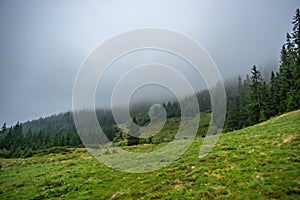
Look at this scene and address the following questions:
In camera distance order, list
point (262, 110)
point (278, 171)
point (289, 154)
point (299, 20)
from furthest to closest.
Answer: point (262, 110) < point (299, 20) < point (289, 154) < point (278, 171)

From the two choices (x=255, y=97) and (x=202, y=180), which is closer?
(x=202, y=180)

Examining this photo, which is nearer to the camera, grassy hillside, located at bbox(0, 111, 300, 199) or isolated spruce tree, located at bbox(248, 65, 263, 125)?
grassy hillside, located at bbox(0, 111, 300, 199)

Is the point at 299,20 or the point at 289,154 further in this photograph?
the point at 299,20

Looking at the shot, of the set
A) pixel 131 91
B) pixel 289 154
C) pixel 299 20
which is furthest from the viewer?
pixel 299 20

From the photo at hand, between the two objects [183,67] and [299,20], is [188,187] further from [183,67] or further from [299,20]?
[299,20]

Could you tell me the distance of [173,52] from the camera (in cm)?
1825

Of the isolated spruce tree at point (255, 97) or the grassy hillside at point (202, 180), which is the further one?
the isolated spruce tree at point (255, 97)

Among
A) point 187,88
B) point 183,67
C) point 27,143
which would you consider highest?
point 183,67

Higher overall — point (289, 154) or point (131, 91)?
point (131, 91)

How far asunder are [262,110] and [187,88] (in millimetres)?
49426

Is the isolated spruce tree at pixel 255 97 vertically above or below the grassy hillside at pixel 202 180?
above

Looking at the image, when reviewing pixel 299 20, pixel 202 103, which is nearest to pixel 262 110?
pixel 299 20

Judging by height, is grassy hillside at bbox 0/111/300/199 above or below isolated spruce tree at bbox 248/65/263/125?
below

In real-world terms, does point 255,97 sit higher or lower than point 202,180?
higher
